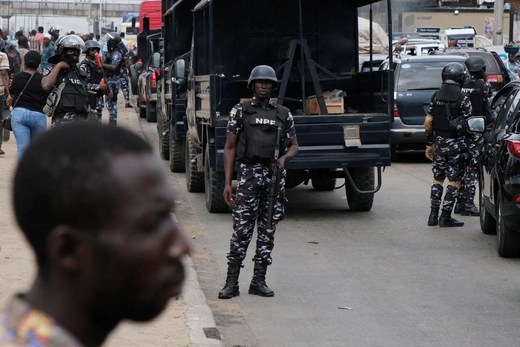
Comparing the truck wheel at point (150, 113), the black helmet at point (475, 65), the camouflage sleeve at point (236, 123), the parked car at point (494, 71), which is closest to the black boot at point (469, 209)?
the black helmet at point (475, 65)

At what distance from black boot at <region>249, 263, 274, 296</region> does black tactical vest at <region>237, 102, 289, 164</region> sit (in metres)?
0.79

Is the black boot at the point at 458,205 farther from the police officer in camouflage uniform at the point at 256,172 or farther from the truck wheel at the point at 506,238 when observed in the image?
the police officer in camouflage uniform at the point at 256,172

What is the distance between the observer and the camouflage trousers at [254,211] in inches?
272

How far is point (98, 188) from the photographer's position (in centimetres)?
140

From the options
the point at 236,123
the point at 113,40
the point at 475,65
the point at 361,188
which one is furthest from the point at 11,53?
the point at 236,123

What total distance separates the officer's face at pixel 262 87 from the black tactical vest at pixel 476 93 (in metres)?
4.11

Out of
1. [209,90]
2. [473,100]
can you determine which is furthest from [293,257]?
[473,100]

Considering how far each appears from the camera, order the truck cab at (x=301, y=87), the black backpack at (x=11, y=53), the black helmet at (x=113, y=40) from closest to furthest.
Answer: the truck cab at (x=301, y=87) < the black helmet at (x=113, y=40) < the black backpack at (x=11, y=53)

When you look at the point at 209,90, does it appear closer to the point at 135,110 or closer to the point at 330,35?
the point at 330,35

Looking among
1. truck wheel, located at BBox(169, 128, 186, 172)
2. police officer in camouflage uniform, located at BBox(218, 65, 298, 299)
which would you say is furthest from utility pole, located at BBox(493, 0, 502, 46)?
police officer in camouflage uniform, located at BBox(218, 65, 298, 299)

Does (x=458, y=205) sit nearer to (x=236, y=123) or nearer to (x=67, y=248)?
(x=236, y=123)

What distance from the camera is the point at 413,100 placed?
609 inches

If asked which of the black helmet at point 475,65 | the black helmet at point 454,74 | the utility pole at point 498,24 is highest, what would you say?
the utility pole at point 498,24

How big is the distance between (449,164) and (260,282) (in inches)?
145
